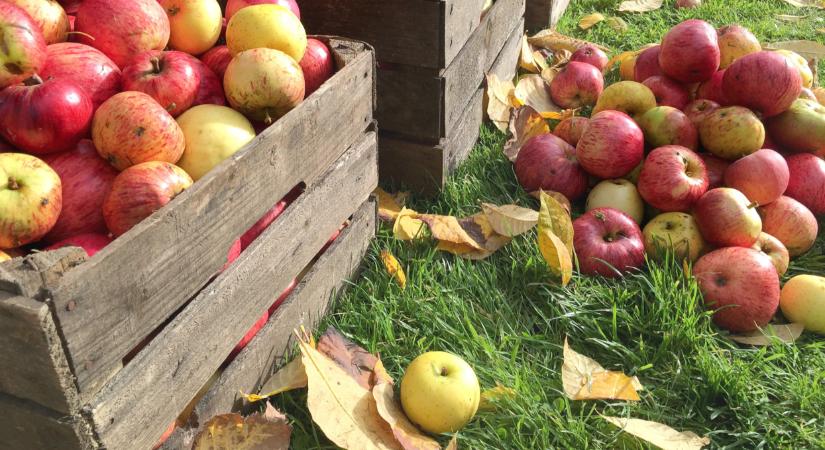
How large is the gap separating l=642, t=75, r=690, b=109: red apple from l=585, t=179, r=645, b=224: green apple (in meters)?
0.55

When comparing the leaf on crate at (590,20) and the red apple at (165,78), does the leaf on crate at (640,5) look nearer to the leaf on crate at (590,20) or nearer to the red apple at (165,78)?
the leaf on crate at (590,20)

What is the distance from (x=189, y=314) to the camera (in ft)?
5.21

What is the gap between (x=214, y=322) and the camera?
5.53 ft

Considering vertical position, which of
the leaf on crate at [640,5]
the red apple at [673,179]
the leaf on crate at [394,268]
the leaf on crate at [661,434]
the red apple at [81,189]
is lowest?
the leaf on crate at [661,434]

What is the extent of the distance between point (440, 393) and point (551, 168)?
131 centimetres

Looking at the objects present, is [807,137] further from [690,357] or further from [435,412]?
[435,412]

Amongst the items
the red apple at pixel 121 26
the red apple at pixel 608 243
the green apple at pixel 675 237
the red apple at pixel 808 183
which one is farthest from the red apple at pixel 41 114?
the red apple at pixel 808 183

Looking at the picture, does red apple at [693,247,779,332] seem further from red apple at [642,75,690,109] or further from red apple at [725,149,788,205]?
red apple at [642,75,690,109]

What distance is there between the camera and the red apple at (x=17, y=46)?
64.3 inches

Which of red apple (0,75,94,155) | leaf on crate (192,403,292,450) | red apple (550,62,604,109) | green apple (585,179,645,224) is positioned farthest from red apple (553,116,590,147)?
red apple (0,75,94,155)

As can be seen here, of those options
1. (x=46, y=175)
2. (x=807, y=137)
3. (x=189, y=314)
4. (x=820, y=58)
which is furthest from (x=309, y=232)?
(x=820, y=58)

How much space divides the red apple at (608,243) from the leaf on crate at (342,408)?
3.17 feet

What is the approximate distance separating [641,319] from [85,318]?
1.66 m

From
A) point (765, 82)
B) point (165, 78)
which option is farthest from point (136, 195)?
point (765, 82)
